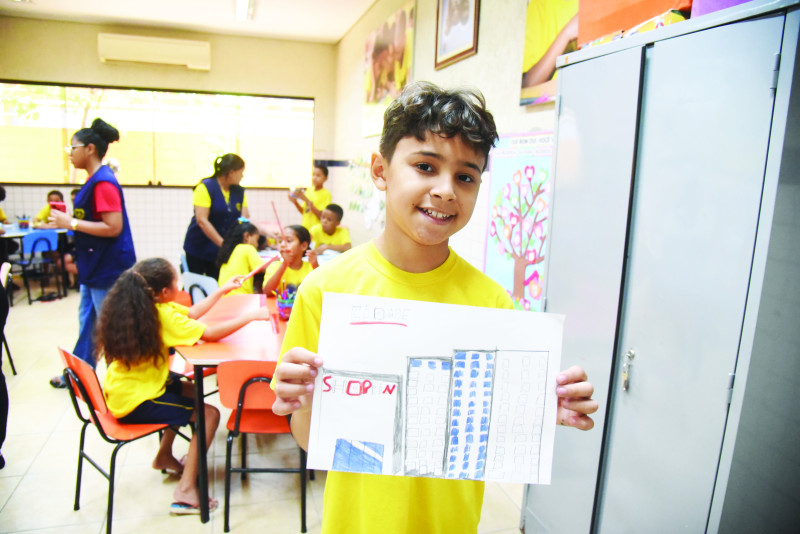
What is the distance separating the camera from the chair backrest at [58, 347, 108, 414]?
2.01m

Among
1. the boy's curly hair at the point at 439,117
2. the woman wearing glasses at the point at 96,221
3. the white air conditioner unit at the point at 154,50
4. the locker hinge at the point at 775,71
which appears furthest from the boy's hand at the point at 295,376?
the white air conditioner unit at the point at 154,50

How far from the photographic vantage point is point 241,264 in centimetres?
→ 345

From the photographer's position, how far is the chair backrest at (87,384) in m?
2.01

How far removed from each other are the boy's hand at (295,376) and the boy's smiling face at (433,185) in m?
0.30

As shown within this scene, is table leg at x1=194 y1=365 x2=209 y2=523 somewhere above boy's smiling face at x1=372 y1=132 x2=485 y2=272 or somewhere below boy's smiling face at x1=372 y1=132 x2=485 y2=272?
below

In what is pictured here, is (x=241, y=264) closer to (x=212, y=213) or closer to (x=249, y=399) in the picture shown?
(x=212, y=213)

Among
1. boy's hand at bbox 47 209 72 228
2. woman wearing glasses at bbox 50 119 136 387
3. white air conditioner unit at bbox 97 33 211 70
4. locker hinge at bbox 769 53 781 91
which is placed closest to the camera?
locker hinge at bbox 769 53 781 91

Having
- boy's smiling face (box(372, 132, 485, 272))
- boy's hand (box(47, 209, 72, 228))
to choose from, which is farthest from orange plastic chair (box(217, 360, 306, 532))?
boy's hand (box(47, 209, 72, 228))

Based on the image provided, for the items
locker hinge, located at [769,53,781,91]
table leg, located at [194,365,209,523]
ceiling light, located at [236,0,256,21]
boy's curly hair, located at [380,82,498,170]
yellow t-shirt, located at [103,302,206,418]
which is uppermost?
ceiling light, located at [236,0,256,21]

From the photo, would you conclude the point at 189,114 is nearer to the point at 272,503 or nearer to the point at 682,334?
the point at 272,503

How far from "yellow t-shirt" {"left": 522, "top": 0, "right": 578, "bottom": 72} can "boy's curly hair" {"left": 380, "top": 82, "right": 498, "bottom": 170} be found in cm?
161

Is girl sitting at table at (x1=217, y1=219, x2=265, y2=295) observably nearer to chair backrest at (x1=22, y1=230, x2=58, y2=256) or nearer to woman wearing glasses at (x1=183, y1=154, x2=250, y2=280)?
woman wearing glasses at (x1=183, y1=154, x2=250, y2=280)

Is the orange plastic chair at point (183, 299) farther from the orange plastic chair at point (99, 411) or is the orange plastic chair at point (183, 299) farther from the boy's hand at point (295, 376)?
the boy's hand at point (295, 376)

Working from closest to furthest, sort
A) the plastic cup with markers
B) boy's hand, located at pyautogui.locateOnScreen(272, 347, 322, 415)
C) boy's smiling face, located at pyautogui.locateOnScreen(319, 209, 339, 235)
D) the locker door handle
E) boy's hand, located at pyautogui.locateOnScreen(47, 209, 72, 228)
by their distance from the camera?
boy's hand, located at pyautogui.locateOnScreen(272, 347, 322, 415)
the locker door handle
the plastic cup with markers
boy's hand, located at pyautogui.locateOnScreen(47, 209, 72, 228)
boy's smiling face, located at pyautogui.locateOnScreen(319, 209, 339, 235)
